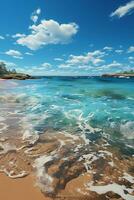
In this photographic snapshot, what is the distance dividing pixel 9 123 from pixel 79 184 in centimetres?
682

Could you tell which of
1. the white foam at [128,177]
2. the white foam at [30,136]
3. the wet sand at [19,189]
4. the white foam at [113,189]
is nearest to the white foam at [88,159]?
the white foam at [113,189]

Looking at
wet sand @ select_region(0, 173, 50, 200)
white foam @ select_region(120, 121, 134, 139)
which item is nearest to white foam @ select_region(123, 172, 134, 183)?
wet sand @ select_region(0, 173, 50, 200)

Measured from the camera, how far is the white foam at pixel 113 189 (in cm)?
461

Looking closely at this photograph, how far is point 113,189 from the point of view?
4.82m

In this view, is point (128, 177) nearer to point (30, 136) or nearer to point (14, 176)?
point (14, 176)

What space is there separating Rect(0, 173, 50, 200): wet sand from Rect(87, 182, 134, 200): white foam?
4.31 feet

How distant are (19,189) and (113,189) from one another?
8.01 ft

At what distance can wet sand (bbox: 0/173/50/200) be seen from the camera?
4.32m

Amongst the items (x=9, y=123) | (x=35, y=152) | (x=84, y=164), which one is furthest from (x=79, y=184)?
(x=9, y=123)

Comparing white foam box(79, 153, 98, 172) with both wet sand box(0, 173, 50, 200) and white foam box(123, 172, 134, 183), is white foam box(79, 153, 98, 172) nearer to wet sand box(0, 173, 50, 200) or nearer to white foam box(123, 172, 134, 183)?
white foam box(123, 172, 134, 183)

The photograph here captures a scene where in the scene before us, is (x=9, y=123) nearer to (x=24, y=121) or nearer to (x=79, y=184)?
(x=24, y=121)

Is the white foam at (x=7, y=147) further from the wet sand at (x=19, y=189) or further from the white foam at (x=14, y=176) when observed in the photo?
the wet sand at (x=19, y=189)

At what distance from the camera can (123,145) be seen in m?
7.73

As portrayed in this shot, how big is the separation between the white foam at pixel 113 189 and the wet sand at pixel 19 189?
1313 mm
